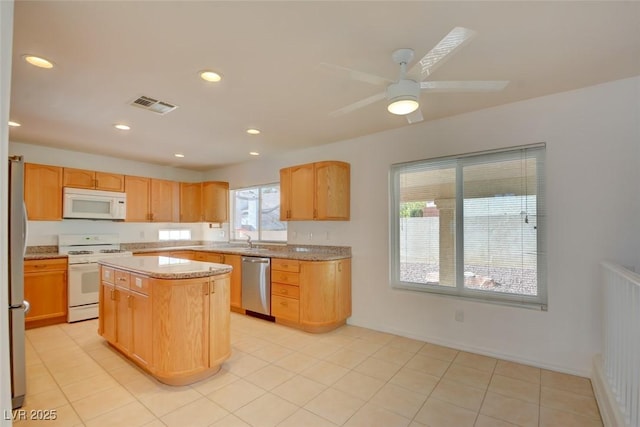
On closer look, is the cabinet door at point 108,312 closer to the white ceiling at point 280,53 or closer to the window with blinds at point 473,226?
the white ceiling at point 280,53

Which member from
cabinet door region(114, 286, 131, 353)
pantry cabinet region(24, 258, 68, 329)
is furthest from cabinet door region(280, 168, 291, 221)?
pantry cabinet region(24, 258, 68, 329)

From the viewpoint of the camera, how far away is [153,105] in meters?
2.94

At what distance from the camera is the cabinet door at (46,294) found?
3883 mm

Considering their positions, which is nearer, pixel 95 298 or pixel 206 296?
pixel 206 296

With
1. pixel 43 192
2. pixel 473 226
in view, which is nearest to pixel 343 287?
pixel 473 226

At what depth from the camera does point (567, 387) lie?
2.46m

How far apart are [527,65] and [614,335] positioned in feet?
6.61

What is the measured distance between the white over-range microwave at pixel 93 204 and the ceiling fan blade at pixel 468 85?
16.2 feet

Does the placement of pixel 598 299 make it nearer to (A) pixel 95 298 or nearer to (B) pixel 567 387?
(B) pixel 567 387

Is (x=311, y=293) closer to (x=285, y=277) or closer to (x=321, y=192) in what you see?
(x=285, y=277)

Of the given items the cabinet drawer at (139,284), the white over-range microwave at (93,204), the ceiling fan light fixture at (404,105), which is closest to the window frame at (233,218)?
the white over-range microwave at (93,204)

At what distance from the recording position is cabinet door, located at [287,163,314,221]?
4.19 metres

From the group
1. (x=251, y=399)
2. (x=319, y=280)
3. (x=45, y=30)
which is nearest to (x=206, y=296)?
(x=251, y=399)

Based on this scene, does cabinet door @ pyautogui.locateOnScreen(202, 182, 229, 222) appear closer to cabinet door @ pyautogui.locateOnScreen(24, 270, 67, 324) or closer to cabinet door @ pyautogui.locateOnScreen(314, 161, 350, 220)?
cabinet door @ pyautogui.locateOnScreen(24, 270, 67, 324)
